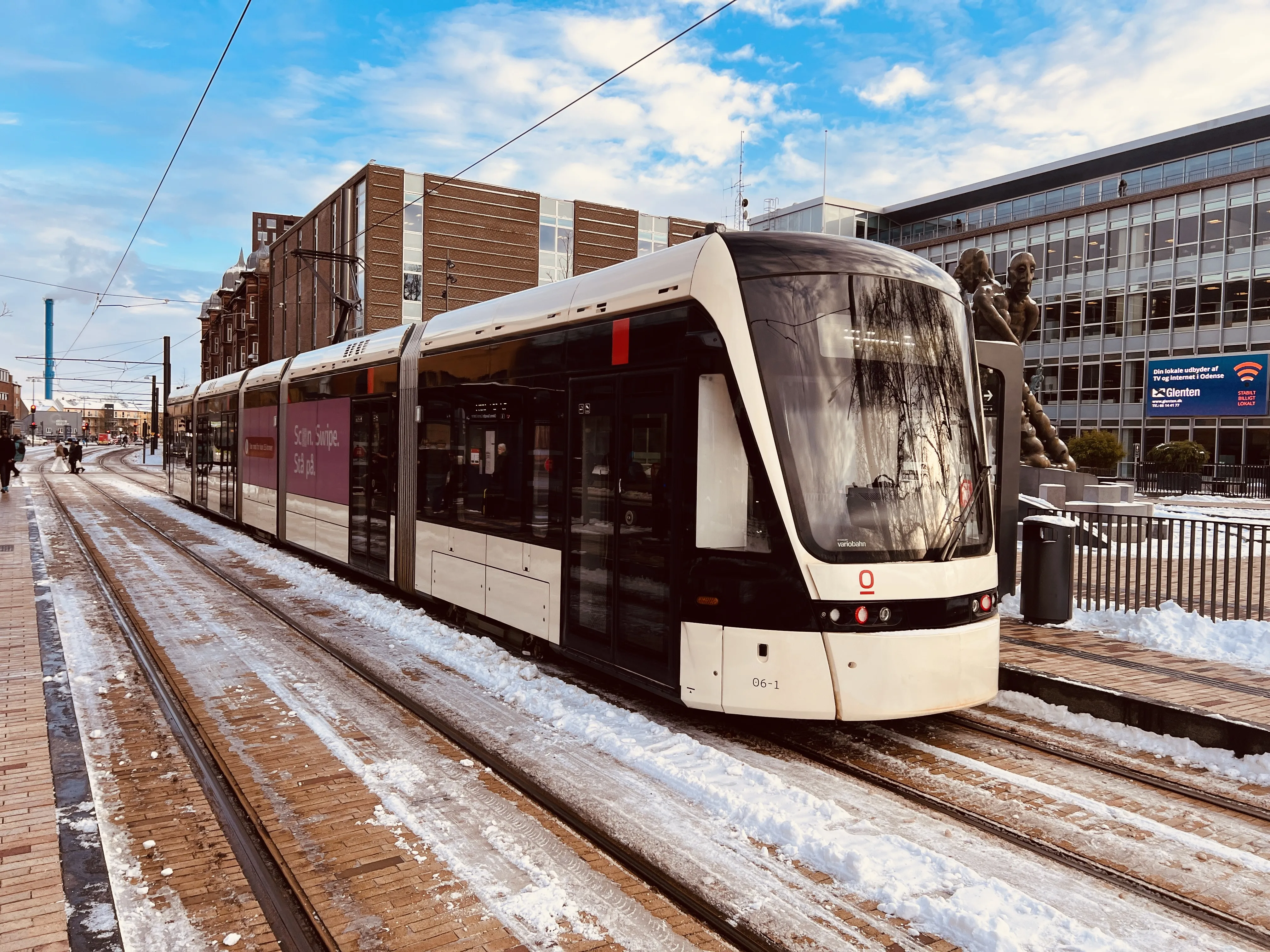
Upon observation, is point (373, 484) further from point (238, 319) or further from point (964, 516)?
point (238, 319)

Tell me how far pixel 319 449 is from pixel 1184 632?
36.4 feet

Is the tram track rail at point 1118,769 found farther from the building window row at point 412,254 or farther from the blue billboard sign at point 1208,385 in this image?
the building window row at point 412,254

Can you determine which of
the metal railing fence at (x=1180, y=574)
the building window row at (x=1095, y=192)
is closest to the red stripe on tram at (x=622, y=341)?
A: the metal railing fence at (x=1180, y=574)

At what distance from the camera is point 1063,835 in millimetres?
4703

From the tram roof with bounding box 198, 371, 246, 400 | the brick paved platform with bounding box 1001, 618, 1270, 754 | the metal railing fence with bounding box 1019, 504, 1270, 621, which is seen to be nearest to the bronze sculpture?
the metal railing fence with bounding box 1019, 504, 1270, 621

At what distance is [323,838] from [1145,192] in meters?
50.1

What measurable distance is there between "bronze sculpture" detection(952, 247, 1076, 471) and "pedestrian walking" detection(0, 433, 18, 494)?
28347mm

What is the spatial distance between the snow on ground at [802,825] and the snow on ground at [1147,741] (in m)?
2.56

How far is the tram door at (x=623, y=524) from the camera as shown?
6.13 m

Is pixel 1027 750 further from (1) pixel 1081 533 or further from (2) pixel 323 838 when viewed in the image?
(1) pixel 1081 533

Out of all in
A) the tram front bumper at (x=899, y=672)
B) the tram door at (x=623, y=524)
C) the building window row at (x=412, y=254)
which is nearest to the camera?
the tram front bumper at (x=899, y=672)

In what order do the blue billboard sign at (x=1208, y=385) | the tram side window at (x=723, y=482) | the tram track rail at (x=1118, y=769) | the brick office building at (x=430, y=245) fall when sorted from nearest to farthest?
the tram track rail at (x=1118, y=769)
the tram side window at (x=723, y=482)
the blue billboard sign at (x=1208, y=385)
the brick office building at (x=430, y=245)

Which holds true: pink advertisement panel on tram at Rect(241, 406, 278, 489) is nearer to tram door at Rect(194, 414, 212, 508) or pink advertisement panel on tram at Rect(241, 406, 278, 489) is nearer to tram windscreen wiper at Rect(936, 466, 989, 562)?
tram door at Rect(194, 414, 212, 508)

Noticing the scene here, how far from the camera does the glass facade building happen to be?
39.8 m
